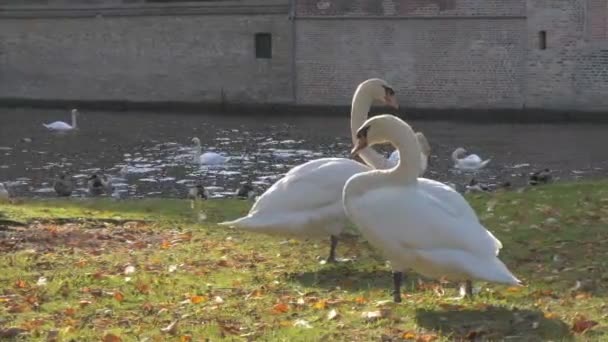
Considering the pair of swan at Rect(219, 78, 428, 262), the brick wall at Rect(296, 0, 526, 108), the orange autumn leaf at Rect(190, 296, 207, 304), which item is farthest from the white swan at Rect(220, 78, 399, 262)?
the brick wall at Rect(296, 0, 526, 108)

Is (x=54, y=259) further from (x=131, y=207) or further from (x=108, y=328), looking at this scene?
(x=131, y=207)

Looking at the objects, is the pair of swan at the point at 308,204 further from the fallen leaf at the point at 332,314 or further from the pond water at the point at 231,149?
the pond water at the point at 231,149

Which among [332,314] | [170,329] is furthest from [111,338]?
[332,314]

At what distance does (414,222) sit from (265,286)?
4.49ft

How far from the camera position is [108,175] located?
2292 cm

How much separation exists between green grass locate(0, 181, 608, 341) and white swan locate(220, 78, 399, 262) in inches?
11.2

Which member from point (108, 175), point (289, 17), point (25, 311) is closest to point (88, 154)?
point (108, 175)

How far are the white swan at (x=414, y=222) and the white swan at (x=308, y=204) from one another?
4.79ft

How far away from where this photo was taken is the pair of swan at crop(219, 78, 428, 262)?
840 centimetres

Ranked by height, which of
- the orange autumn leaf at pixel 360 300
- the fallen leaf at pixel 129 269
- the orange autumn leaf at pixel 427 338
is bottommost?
the fallen leaf at pixel 129 269

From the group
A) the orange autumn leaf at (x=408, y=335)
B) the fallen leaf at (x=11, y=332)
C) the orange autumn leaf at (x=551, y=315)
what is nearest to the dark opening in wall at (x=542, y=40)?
the orange autumn leaf at (x=551, y=315)

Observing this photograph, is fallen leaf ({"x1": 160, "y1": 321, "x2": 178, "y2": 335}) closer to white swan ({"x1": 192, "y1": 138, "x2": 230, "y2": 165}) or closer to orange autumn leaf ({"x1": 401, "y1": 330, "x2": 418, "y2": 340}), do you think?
orange autumn leaf ({"x1": 401, "y1": 330, "x2": 418, "y2": 340})

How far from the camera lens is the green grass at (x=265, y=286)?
6.14 metres

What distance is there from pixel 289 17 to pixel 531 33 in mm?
8035
